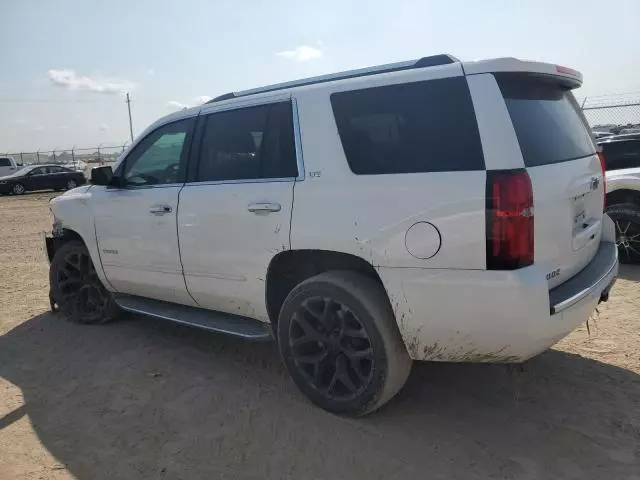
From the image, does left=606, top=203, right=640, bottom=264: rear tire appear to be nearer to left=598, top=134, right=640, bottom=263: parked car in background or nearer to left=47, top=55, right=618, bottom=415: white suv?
left=598, top=134, right=640, bottom=263: parked car in background

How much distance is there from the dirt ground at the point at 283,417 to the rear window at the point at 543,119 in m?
1.49

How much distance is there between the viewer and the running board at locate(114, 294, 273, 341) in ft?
12.1

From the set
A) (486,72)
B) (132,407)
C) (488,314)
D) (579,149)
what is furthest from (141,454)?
(579,149)

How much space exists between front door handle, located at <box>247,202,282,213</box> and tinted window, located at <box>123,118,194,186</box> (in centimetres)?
91

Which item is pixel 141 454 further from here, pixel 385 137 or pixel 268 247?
pixel 385 137

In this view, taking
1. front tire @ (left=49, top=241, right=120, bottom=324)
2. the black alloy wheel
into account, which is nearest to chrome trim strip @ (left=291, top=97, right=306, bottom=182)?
the black alloy wheel

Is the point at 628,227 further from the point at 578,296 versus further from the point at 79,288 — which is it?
the point at 79,288

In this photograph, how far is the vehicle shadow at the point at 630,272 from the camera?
19.7 feet

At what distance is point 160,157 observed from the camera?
4418mm

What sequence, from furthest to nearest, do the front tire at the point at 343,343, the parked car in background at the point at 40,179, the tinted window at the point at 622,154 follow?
the parked car in background at the point at 40,179
the tinted window at the point at 622,154
the front tire at the point at 343,343

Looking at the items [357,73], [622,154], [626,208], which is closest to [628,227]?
[626,208]

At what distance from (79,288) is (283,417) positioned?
9.88 ft

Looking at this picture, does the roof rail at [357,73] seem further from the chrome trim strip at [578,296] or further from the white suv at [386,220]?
the chrome trim strip at [578,296]

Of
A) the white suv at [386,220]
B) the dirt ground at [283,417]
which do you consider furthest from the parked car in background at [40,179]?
the white suv at [386,220]
